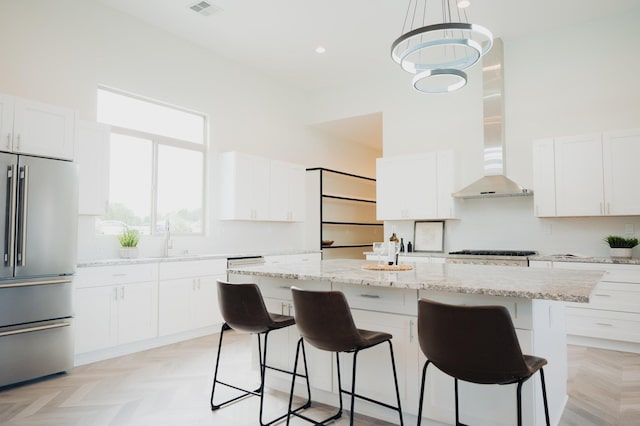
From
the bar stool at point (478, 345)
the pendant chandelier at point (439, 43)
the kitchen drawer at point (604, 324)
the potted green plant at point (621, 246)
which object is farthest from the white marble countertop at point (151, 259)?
the potted green plant at point (621, 246)

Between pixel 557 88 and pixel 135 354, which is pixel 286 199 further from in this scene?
pixel 557 88

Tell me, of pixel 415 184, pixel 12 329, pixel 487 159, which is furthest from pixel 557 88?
pixel 12 329

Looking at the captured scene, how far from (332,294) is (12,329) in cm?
256

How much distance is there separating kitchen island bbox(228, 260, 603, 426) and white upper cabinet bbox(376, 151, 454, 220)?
8.80 ft

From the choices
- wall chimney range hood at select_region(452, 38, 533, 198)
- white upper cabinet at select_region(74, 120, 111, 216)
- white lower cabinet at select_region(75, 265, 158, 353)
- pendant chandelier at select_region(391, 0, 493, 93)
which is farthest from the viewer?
wall chimney range hood at select_region(452, 38, 533, 198)

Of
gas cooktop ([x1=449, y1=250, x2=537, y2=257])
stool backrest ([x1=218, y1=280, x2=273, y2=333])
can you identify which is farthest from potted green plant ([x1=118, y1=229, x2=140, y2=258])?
gas cooktop ([x1=449, y1=250, x2=537, y2=257])

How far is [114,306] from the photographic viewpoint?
3857 mm

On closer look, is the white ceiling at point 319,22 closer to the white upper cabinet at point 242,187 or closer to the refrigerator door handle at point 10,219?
the white upper cabinet at point 242,187

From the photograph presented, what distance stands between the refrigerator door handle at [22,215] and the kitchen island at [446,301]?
70.5 inches

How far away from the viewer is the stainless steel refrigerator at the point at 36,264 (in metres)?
3.06

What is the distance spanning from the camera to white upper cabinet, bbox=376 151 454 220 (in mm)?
5453

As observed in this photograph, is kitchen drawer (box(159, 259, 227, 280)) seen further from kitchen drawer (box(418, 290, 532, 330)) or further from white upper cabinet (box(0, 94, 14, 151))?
kitchen drawer (box(418, 290, 532, 330))

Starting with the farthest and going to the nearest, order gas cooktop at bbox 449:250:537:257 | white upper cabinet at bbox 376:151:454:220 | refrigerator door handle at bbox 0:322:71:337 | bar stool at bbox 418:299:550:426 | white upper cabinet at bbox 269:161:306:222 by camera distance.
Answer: white upper cabinet at bbox 269:161:306:222
white upper cabinet at bbox 376:151:454:220
gas cooktop at bbox 449:250:537:257
refrigerator door handle at bbox 0:322:71:337
bar stool at bbox 418:299:550:426

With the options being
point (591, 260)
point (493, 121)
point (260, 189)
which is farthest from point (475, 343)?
point (260, 189)
